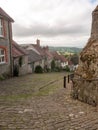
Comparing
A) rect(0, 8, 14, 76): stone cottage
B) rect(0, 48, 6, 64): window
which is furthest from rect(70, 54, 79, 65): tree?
rect(0, 48, 6, 64): window

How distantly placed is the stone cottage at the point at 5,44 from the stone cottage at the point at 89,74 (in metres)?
12.3

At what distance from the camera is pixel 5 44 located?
74.2ft

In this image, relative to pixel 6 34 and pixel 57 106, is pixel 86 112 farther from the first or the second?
pixel 6 34

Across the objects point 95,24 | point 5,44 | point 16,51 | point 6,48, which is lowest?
point 16,51

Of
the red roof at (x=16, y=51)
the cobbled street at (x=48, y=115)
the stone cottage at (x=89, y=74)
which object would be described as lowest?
the cobbled street at (x=48, y=115)

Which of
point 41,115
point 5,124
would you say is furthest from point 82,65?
point 5,124

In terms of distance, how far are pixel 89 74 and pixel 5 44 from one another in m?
14.4

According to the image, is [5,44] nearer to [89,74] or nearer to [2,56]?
[2,56]

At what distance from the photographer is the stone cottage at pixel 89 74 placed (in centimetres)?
959

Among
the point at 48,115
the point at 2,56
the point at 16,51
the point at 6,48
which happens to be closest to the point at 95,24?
the point at 48,115

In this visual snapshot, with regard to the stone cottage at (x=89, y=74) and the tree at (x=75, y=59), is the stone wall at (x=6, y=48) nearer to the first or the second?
the stone cottage at (x=89, y=74)

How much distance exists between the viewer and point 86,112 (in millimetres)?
8320

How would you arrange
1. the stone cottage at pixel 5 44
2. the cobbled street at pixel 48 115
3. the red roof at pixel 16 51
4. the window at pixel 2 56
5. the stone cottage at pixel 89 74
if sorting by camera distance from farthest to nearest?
the red roof at pixel 16 51, the window at pixel 2 56, the stone cottage at pixel 5 44, the stone cottage at pixel 89 74, the cobbled street at pixel 48 115

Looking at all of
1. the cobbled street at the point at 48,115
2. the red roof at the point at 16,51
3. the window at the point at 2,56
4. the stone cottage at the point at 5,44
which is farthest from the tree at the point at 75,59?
the cobbled street at the point at 48,115
